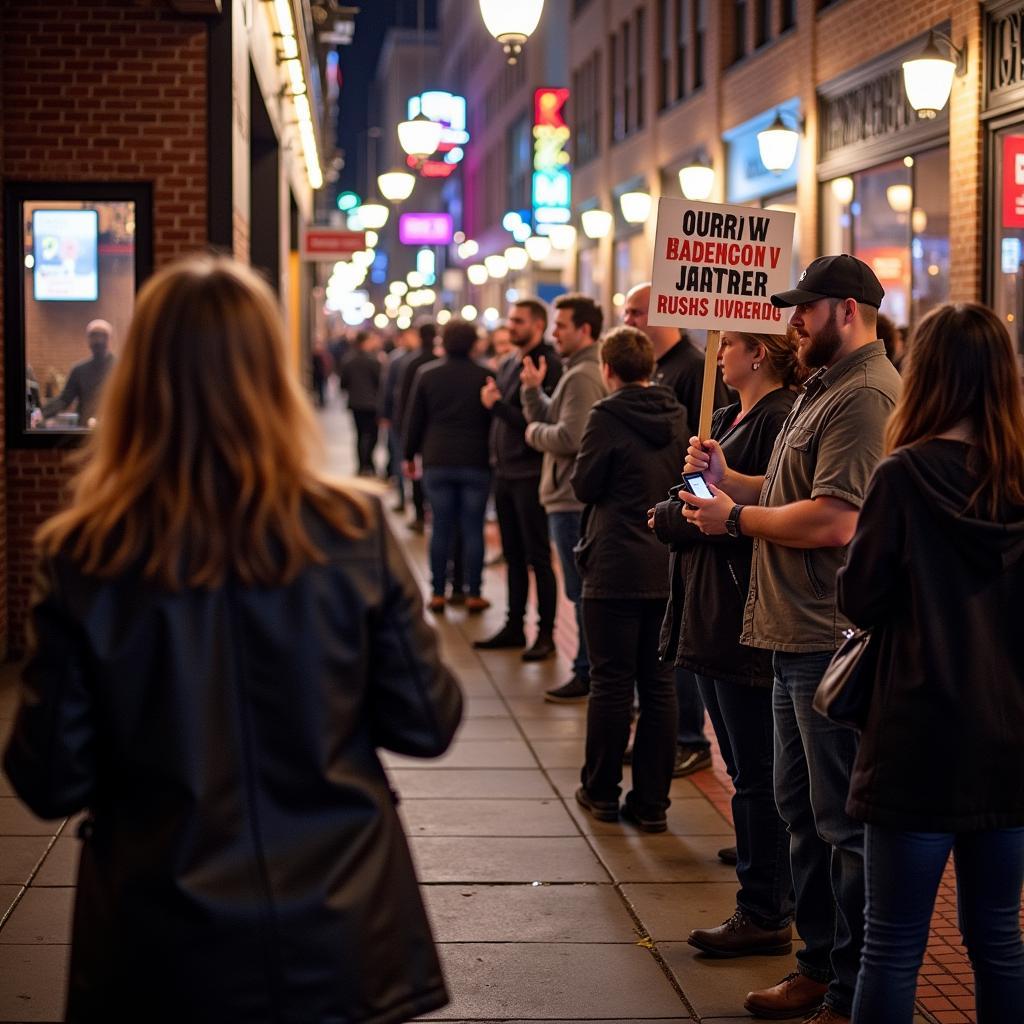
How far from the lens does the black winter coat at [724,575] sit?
5289mm

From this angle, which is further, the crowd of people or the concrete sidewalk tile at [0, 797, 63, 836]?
the concrete sidewalk tile at [0, 797, 63, 836]

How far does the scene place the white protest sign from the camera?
19.0ft

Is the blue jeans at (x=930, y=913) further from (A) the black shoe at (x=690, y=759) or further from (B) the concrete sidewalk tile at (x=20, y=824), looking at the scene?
(A) the black shoe at (x=690, y=759)

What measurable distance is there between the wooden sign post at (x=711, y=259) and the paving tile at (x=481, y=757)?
292 centimetres

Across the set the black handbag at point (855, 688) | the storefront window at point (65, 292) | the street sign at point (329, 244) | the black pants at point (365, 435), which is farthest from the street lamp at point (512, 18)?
the street sign at point (329, 244)

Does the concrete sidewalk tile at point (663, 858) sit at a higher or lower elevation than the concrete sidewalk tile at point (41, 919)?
lower

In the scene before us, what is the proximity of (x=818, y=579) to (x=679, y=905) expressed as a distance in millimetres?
1768

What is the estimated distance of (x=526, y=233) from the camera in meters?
34.8

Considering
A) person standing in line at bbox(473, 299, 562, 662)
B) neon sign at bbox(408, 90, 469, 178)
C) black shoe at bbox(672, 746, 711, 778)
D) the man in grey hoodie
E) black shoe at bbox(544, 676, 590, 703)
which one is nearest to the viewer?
black shoe at bbox(672, 746, 711, 778)

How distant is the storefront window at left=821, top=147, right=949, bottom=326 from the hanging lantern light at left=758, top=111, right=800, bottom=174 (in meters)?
0.70

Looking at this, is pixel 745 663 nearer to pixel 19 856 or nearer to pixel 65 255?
pixel 19 856

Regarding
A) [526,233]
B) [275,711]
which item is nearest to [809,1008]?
[275,711]

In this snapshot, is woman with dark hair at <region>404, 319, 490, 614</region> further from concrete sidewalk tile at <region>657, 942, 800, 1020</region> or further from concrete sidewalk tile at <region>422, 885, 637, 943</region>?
concrete sidewalk tile at <region>657, 942, 800, 1020</region>

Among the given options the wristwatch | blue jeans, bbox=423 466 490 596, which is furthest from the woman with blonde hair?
blue jeans, bbox=423 466 490 596
